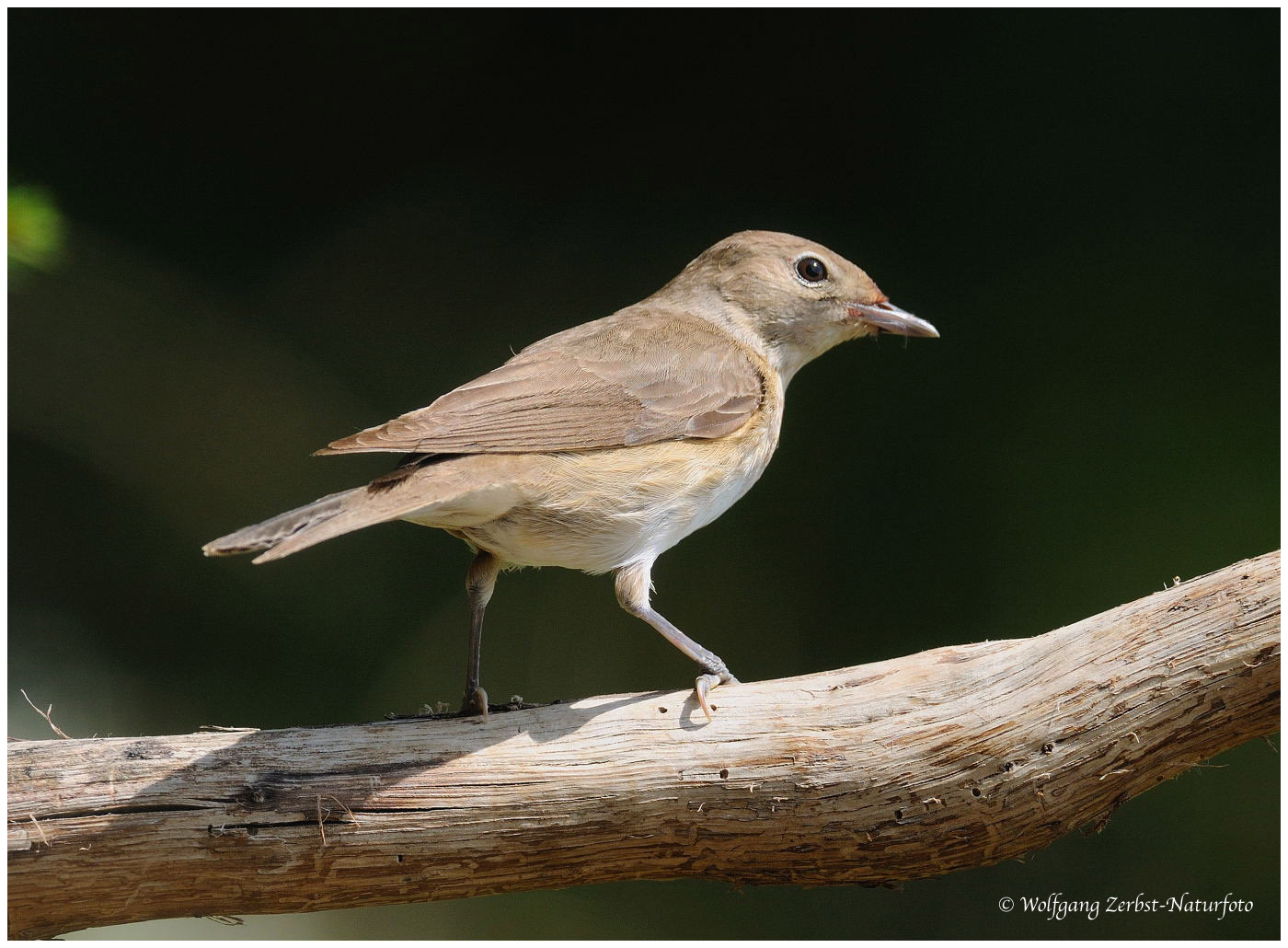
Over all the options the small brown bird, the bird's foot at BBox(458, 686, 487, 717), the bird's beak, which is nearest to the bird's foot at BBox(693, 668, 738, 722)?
the small brown bird

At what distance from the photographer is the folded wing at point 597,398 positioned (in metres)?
2.95

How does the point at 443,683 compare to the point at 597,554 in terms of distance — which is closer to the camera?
the point at 597,554

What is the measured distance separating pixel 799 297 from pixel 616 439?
1056 millimetres

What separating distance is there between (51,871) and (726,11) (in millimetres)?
4732

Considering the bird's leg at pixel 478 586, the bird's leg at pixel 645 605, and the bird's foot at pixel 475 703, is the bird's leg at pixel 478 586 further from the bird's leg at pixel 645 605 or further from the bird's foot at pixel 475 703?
the bird's leg at pixel 645 605

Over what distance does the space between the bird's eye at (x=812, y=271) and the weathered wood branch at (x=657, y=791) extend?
1518 millimetres

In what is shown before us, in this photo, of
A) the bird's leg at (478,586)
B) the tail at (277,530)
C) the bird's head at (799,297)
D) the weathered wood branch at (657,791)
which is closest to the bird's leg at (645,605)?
the weathered wood branch at (657,791)

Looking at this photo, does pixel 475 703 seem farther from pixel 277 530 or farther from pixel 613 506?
pixel 277 530

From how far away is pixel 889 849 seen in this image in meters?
2.73

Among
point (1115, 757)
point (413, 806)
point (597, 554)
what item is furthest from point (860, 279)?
point (413, 806)

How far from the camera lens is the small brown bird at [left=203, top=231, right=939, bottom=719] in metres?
2.87

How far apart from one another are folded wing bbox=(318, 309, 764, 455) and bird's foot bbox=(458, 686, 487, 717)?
0.69 meters

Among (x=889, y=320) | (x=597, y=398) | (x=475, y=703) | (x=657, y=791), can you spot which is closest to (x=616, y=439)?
(x=597, y=398)

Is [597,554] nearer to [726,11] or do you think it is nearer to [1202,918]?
[1202,918]
